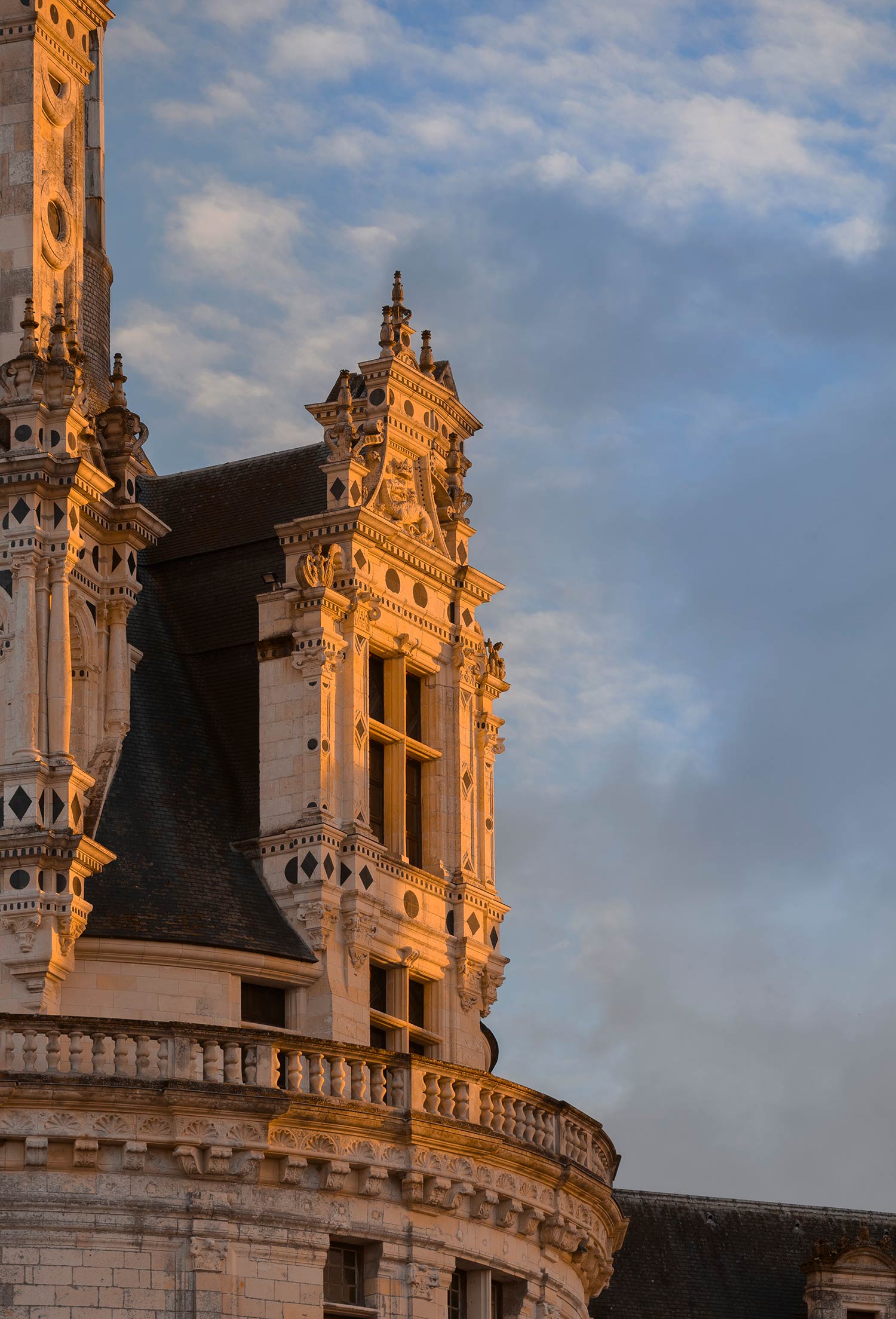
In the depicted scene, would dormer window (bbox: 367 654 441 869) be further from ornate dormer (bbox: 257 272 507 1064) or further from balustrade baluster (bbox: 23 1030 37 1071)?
balustrade baluster (bbox: 23 1030 37 1071)

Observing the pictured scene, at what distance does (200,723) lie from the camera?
46.6 meters

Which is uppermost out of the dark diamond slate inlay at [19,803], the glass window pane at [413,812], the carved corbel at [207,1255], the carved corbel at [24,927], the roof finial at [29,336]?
the roof finial at [29,336]

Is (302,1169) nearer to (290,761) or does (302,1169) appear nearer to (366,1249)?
(366,1249)

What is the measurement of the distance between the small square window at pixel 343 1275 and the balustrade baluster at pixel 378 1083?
200 centimetres

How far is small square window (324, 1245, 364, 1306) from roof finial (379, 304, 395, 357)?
48.8ft

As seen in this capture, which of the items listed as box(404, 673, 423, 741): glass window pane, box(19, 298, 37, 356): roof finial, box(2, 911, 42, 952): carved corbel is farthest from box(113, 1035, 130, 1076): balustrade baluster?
box(19, 298, 37, 356): roof finial

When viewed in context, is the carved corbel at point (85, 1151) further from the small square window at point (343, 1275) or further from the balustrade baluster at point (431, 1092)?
the balustrade baluster at point (431, 1092)

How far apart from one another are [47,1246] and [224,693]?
1126 centimetres

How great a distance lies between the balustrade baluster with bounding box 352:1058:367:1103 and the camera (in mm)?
40656

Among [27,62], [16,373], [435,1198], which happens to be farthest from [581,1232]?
[27,62]

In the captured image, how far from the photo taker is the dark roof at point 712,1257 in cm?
5731

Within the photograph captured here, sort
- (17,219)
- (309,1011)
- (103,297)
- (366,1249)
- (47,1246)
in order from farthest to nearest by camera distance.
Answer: (103,297)
(17,219)
(309,1011)
(366,1249)
(47,1246)

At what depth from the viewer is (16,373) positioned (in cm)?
4434

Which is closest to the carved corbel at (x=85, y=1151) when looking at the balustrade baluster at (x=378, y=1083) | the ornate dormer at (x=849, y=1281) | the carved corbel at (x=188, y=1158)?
the carved corbel at (x=188, y=1158)
